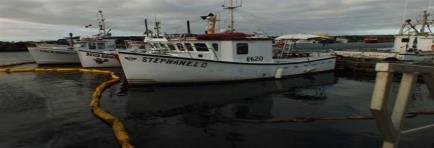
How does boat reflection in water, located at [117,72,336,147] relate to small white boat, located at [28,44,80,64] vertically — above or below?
below

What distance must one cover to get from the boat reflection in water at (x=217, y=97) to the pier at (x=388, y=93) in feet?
20.7

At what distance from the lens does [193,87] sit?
643 inches

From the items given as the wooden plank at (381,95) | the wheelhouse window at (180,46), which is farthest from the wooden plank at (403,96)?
the wheelhouse window at (180,46)

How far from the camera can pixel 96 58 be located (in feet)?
94.1

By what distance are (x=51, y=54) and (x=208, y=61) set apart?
23010mm

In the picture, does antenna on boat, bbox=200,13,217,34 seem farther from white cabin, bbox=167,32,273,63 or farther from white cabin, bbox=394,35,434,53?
white cabin, bbox=394,35,434,53

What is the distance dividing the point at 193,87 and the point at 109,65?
614 inches

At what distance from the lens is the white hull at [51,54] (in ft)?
106

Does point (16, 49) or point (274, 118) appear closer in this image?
point (274, 118)

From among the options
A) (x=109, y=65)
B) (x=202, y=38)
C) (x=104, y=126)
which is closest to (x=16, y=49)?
(x=109, y=65)

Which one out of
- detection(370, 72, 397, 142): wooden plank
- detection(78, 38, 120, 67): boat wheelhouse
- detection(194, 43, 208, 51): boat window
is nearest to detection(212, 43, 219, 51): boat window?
detection(194, 43, 208, 51): boat window

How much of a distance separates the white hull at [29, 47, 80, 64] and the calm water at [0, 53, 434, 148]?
14.7 metres

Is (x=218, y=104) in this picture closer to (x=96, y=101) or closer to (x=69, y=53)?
(x=96, y=101)

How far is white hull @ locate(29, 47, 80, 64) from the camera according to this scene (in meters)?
32.2
